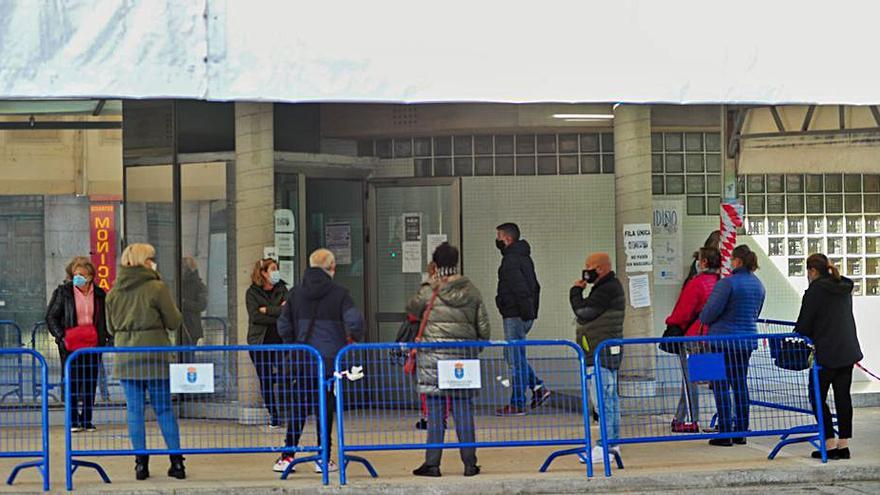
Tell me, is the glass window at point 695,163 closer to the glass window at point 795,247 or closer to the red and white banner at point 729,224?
the glass window at point 795,247

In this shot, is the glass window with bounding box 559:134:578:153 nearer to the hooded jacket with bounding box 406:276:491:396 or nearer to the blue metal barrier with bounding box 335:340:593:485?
the blue metal barrier with bounding box 335:340:593:485

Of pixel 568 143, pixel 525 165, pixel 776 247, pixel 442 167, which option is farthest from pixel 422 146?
pixel 776 247

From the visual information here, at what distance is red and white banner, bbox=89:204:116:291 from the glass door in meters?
2.61

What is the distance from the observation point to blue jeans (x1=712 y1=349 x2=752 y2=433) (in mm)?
10812

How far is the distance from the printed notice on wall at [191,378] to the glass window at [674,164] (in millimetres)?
6711

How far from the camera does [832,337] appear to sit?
10.6 m

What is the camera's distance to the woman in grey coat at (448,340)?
10062 millimetres

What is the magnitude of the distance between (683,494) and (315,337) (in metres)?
2.79

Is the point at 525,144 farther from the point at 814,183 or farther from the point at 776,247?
the point at 814,183

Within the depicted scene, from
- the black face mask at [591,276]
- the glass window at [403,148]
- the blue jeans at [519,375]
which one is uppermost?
the glass window at [403,148]

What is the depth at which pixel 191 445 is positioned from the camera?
1084 centimetres

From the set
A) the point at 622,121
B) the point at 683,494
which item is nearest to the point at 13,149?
the point at 622,121

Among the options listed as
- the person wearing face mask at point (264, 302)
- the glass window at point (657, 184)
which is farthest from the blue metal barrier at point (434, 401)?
the glass window at point (657, 184)

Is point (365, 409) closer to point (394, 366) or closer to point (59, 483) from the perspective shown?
point (394, 366)
